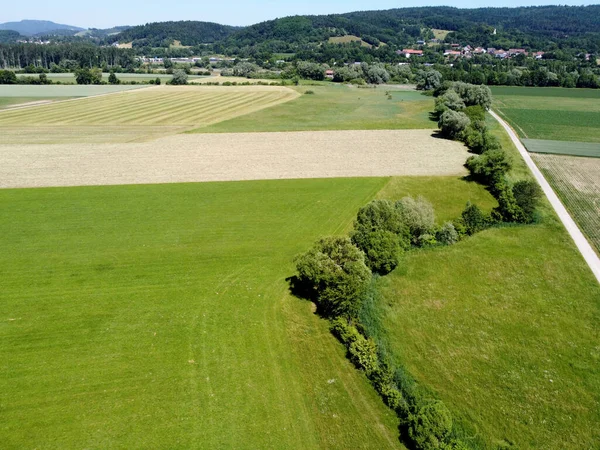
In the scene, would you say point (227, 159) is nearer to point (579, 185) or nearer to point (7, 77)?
point (579, 185)

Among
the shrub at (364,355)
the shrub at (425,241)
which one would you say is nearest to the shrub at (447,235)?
the shrub at (425,241)

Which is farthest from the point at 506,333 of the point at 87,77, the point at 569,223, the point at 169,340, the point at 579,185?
the point at 87,77

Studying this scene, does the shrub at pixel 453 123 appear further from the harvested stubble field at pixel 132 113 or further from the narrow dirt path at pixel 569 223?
the harvested stubble field at pixel 132 113

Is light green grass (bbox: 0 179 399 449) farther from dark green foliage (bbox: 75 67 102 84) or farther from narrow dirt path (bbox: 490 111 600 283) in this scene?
dark green foliage (bbox: 75 67 102 84)

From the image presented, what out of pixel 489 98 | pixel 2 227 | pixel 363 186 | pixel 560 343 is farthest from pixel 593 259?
pixel 489 98

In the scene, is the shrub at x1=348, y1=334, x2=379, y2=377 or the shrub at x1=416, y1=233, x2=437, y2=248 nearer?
the shrub at x1=348, y1=334, x2=379, y2=377

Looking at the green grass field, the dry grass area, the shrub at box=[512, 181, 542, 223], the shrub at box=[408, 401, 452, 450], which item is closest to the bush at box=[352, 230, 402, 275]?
the shrub at box=[408, 401, 452, 450]
